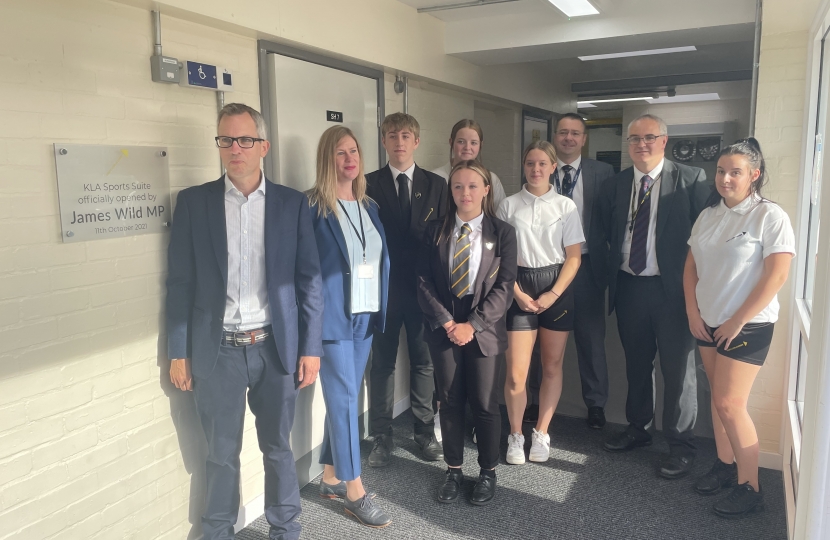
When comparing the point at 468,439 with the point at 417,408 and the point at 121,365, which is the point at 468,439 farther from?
the point at 121,365

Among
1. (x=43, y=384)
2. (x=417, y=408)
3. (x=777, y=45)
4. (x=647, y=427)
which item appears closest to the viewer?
(x=43, y=384)

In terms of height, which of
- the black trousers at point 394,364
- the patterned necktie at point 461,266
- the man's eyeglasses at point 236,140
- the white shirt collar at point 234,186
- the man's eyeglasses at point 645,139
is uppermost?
the man's eyeglasses at point 645,139

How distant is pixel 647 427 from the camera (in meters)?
3.97

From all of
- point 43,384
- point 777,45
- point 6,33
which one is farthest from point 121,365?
point 777,45

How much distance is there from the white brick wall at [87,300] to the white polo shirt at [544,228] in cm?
166

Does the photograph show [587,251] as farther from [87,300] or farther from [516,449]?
[87,300]

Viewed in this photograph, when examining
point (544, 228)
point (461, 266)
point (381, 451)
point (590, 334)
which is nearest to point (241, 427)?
point (381, 451)

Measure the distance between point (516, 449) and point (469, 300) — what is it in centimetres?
109

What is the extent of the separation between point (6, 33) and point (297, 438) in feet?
7.61

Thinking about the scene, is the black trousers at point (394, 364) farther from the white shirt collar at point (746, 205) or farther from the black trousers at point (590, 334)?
the white shirt collar at point (746, 205)

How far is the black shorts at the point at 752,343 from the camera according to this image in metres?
2.79

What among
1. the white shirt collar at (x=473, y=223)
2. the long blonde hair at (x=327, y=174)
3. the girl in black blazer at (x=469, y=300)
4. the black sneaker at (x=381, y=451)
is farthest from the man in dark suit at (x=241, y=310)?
the black sneaker at (x=381, y=451)

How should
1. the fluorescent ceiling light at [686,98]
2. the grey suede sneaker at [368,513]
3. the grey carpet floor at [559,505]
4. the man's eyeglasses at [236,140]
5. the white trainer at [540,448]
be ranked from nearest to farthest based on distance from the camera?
the man's eyeglasses at [236,140]
the grey carpet floor at [559,505]
the grey suede sneaker at [368,513]
the white trainer at [540,448]
the fluorescent ceiling light at [686,98]

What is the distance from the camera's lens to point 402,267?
3477mm
